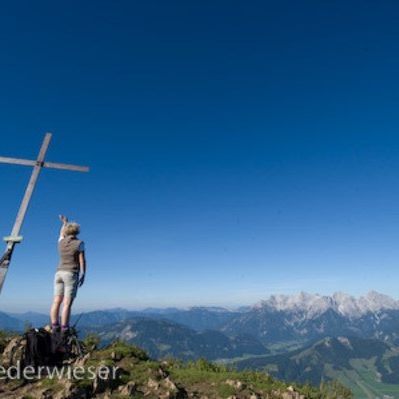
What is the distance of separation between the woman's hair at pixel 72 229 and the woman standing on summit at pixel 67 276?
0.62 ft

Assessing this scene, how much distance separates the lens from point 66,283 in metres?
11.8

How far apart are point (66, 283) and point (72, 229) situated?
5.12ft

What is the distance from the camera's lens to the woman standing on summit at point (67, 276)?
11.7 meters

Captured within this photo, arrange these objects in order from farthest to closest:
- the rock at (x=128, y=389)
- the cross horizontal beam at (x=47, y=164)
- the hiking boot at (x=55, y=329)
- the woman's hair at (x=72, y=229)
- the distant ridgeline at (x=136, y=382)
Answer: the cross horizontal beam at (x=47, y=164), the woman's hair at (x=72, y=229), the hiking boot at (x=55, y=329), the rock at (x=128, y=389), the distant ridgeline at (x=136, y=382)

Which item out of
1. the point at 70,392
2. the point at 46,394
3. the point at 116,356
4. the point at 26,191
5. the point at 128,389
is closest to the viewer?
the point at 46,394

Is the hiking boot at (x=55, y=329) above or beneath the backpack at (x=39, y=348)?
above

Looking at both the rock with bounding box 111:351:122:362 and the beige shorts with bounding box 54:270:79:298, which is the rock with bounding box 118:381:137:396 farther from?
the beige shorts with bounding box 54:270:79:298

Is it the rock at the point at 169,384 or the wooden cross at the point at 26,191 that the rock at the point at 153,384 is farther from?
the wooden cross at the point at 26,191

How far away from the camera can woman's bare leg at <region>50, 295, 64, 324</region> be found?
1173cm

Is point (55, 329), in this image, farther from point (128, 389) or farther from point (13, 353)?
point (128, 389)

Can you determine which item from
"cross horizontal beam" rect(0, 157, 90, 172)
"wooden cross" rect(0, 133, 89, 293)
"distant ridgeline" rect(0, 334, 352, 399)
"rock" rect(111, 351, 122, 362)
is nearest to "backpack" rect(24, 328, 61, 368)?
"distant ridgeline" rect(0, 334, 352, 399)

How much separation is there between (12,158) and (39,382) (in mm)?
7048

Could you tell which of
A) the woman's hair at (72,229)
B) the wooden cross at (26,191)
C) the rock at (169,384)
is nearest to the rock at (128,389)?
the rock at (169,384)

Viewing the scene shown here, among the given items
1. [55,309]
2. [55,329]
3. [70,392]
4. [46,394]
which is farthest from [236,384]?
[55,309]
